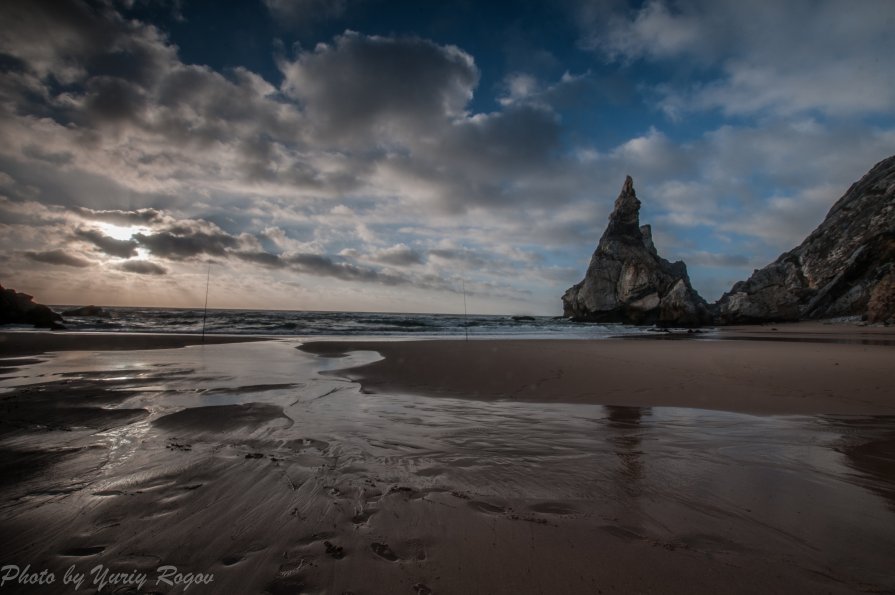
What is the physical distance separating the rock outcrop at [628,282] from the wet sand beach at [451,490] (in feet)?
160

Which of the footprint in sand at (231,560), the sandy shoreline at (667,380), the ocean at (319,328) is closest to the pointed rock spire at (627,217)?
the ocean at (319,328)

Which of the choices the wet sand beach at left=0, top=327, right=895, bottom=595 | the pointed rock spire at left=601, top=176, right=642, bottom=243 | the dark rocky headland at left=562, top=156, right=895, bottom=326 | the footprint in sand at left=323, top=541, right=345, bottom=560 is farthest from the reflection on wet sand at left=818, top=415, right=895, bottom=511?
the pointed rock spire at left=601, top=176, right=642, bottom=243

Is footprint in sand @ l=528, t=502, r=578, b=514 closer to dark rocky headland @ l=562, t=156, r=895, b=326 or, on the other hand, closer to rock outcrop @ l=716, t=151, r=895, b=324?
dark rocky headland @ l=562, t=156, r=895, b=326

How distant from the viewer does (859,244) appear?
37.5 meters

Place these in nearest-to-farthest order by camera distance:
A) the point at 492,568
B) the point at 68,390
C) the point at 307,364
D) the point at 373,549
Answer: the point at 492,568, the point at 373,549, the point at 68,390, the point at 307,364

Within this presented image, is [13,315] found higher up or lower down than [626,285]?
lower down

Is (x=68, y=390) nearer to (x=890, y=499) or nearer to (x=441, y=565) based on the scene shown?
(x=441, y=565)

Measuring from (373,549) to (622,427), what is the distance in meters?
3.99

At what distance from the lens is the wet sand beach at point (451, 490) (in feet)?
6.56

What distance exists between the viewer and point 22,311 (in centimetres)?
2484

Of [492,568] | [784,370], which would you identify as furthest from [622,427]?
[784,370]

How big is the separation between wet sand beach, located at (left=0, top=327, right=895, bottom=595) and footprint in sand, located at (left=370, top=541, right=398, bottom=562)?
1 cm

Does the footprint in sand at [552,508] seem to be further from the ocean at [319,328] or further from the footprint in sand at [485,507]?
the ocean at [319,328]

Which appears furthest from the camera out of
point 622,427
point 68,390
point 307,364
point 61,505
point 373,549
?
point 307,364
